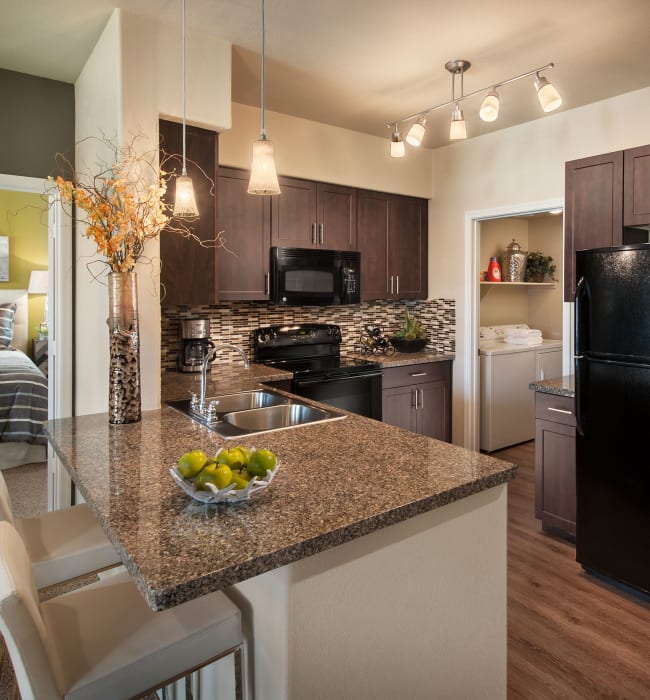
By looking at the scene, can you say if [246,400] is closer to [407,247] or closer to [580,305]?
[580,305]

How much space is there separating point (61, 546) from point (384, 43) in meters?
2.55

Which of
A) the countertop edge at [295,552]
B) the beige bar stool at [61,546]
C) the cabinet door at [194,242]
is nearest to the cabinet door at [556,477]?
the countertop edge at [295,552]

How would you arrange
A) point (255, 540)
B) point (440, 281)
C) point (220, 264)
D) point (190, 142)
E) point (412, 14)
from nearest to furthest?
point (255, 540) < point (412, 14) < point (190, 142) < point (220, 264) < point (440, 281)

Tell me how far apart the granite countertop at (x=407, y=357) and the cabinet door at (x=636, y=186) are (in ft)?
5.65

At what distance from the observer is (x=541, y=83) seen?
2.40 metres

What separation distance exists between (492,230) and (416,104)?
2.32m

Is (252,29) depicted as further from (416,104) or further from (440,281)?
(440,281)

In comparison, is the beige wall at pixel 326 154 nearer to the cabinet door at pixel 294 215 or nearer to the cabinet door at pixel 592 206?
the cabinet door at pixel 294 215

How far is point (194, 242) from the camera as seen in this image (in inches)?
105

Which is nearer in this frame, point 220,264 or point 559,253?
point 220,264

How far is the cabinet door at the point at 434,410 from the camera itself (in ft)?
13.8

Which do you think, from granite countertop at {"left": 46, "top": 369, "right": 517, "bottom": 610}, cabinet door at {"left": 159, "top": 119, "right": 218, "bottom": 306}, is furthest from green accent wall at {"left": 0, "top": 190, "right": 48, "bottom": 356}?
granite countertop at {"left": 46, "top": 369, "right": 517, "bottom": 610}

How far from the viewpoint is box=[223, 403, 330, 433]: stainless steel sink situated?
2311mm

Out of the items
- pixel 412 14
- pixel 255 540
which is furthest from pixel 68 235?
pixel 255 540
